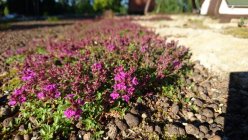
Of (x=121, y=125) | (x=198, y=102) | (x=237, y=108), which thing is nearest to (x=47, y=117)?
(x=121, y=125)

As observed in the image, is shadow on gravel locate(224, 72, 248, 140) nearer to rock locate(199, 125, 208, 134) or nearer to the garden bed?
the garden bed

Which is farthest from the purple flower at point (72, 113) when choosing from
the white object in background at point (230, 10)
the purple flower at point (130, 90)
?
the white object in background at point (230, 10)

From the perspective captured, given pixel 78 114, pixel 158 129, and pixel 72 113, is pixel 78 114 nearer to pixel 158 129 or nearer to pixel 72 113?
pixel 72 113

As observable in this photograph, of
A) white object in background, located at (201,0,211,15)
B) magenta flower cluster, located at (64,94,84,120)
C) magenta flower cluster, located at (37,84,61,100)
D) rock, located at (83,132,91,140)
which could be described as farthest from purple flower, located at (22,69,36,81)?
white object in background, located at (201,0,211,15)

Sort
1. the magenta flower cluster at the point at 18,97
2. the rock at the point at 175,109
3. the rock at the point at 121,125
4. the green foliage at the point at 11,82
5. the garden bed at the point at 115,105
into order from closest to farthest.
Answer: the garden bed at the point at 115,105 → the rock at the point at 121,125 → the magenta flower cluster at the point at 18,97 → the rock at the point at 175,109 → the green foliage at the point at 11,82

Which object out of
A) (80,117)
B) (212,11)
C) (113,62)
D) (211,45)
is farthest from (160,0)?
(212,11)

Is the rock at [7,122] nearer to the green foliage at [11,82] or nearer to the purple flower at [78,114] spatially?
the purple flower at [78,114]

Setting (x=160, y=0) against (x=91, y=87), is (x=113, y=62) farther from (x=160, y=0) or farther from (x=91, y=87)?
(x=160, y=0)

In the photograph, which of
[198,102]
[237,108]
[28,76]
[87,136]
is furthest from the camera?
[28,76]
